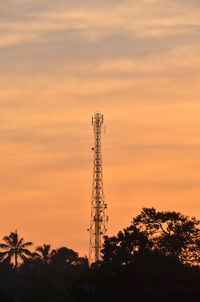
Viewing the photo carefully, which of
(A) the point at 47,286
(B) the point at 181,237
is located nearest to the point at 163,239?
(B) the point at 181,237

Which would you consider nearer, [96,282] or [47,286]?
[96,282]

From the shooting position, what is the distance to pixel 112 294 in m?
137

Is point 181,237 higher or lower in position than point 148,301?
higher

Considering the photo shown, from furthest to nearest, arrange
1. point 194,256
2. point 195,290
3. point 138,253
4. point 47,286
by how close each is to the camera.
Answer: point 47,286 → point 194,256 → point 138,253 → point 195,290

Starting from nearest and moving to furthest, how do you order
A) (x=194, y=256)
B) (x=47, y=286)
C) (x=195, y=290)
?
(x=195, y=290), (x=194, y=256), (x=47, y=286)

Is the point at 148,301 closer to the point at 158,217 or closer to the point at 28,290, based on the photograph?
the point at 158,217

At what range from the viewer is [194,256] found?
15488cm

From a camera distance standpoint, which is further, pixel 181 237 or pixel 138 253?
pixel 181 237

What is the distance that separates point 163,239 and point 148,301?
20966 millimetres

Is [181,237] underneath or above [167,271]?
above

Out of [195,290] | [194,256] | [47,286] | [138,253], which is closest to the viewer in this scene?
[195,290]

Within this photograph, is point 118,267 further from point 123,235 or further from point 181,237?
point 181,237

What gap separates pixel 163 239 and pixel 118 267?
56.5 ft

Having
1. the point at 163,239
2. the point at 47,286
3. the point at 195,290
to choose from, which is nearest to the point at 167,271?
the point at 195,290
